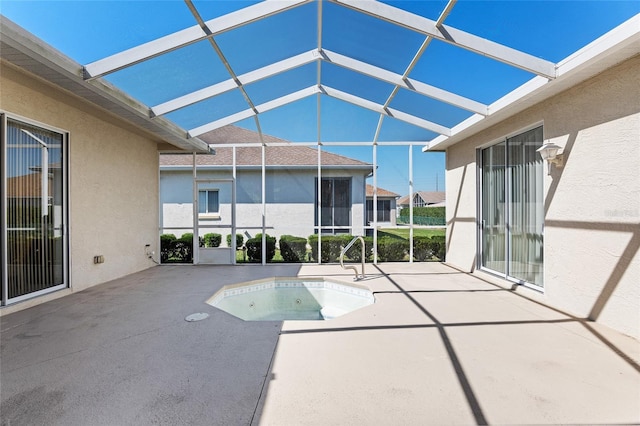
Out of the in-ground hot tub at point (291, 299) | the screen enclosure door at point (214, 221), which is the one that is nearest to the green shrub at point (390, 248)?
the in-ground hot tub at point (291, 299)

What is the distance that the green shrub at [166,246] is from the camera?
26.6 ft

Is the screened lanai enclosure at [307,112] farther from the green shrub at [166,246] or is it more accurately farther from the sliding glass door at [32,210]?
the sliding glass door at [32,210]

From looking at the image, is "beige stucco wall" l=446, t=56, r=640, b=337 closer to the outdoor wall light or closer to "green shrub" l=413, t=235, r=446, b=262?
the outdoor wall light

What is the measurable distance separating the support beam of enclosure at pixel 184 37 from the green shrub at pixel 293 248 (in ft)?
16.5

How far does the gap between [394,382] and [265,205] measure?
620 centimetres

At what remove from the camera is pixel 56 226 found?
478 cm

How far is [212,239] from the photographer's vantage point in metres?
8.02

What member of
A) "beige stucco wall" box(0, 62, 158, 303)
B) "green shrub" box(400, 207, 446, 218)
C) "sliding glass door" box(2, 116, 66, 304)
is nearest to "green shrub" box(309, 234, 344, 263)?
"green shrub" box(400, 207, 446, 218)

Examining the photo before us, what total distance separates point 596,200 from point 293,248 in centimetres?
607

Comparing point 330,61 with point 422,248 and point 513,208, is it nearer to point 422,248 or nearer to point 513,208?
point 513,208

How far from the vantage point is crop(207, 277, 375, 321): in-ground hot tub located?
18.0 ft

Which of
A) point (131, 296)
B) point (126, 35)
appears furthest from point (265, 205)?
point (126, 35)

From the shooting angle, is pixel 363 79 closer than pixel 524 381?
No

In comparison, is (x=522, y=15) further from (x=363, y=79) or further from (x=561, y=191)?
(x=363, y=79)
